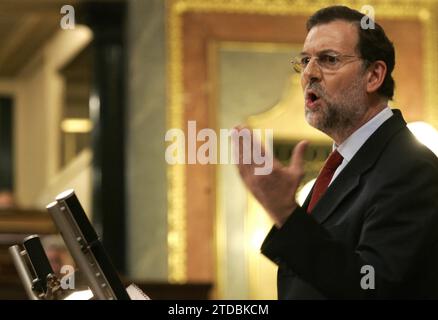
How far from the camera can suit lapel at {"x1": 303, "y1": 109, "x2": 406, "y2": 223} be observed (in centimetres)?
181

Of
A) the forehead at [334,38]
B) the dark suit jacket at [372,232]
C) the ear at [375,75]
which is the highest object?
the forehead at [334,38]

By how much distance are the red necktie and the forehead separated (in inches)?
8.3

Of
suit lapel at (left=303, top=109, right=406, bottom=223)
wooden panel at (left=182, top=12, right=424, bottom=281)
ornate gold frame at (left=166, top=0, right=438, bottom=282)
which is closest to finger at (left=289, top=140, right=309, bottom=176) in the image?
suit lapel at (left=303, top=109, right=406, bottom=223)

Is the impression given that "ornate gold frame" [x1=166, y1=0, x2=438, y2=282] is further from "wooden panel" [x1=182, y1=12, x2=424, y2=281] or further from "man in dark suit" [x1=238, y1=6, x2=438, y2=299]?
"man in dark suit" [x1=238, y1=6, x2=438, y2=299]

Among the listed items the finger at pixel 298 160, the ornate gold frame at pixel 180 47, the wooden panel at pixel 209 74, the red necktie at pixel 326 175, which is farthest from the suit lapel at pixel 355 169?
the ornate gold frame at pixel 180 47

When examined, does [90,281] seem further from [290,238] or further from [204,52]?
[204,52]

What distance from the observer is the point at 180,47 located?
6008mm

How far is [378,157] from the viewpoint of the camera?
1.82 metres

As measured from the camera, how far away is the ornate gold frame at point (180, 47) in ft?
19.4

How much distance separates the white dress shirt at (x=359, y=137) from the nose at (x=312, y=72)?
13 cm

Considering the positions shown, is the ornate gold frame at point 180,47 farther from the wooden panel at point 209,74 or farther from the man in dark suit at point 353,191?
the man in dark suit at point 353,191

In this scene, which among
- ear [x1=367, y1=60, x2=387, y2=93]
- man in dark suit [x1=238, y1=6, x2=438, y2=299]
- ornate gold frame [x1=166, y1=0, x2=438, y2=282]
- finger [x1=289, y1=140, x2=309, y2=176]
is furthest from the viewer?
ornate gold frame [x1=166, y1=0, x2=438, y2=282]

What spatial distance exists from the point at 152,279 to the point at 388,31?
200 cm
